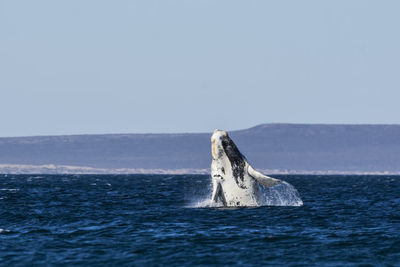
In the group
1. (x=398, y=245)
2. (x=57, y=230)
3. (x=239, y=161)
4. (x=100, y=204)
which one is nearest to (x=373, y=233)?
(x=398, y=245)

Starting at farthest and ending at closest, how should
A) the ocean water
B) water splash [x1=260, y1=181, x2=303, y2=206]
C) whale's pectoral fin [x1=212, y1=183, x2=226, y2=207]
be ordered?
water splash [x1=260, y1=181, x2=303, y2=206], whale's pectoral fin [x1=212, y1=183, x2=226, y2=207], the ocean water

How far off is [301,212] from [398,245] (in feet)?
39.5

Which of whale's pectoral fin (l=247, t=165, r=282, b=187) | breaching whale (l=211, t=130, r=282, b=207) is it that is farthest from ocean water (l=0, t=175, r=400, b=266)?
whale's pectoral fin (l=247, t=165, r=282, b=187)

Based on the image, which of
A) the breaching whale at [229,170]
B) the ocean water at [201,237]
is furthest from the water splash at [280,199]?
the breaching whale at [229,170]

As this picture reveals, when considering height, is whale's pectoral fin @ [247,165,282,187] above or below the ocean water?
above

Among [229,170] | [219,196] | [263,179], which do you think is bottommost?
[219,196]

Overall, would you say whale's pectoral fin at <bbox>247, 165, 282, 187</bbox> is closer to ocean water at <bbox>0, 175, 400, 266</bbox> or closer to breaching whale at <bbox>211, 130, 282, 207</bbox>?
breaching whale at <bbox>211, 130, 282, 207</bbox>

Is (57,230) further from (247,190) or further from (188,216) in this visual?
(247,190)

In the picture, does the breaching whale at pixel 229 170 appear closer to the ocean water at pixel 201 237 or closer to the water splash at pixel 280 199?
the ocean water at pixel 201 237

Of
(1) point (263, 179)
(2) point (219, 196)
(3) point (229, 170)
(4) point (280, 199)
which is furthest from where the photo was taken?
(4) point (280, 199)

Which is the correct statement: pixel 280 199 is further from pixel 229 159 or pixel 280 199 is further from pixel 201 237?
pixel 201 237

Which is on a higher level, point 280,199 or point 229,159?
point 229,159

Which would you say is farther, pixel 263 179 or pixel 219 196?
pixel 219 196

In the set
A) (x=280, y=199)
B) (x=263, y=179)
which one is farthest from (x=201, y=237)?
(x=280, y=199)
